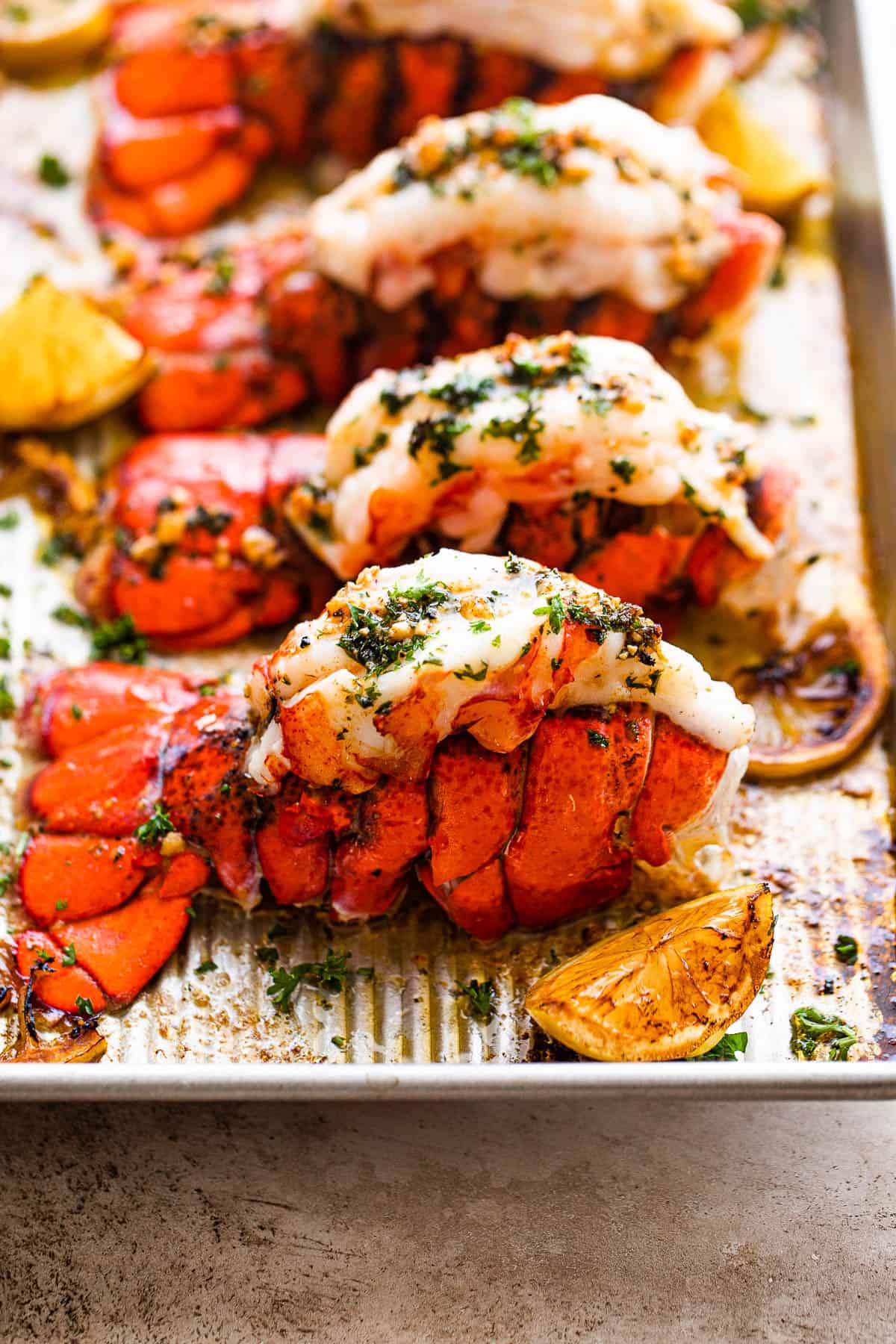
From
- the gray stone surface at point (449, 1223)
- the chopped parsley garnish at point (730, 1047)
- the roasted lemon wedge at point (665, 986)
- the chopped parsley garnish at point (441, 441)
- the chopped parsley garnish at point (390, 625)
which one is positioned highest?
the chopped parsley garnish at point (441, 441)

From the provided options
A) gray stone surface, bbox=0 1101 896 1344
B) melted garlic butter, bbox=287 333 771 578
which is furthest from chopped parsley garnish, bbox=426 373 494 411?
gray stone surface, bbox=0 1101 896 1344

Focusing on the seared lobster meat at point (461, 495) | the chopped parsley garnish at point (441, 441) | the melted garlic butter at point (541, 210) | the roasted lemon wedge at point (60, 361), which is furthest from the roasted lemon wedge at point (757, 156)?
the roasted lemon wedge at point (60, 361)

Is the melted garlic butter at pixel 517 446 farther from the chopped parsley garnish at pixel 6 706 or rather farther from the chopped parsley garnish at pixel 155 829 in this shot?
the chopped parsley garnish at pixel 6 706

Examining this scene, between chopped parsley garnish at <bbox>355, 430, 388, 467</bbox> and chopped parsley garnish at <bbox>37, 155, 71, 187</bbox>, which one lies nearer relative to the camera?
chopped parsley garnish at <bbox>355, 430, 388, 467</bbox>

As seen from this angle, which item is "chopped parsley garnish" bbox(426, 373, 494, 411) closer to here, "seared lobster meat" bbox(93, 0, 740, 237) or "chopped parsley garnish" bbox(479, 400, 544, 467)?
"chopped parsley garnish" bbox(479, 400, 544, 467)

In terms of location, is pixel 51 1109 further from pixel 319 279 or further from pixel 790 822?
pixel 319 279

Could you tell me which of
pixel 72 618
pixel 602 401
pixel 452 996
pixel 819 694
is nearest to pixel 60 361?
pixel 72 618
